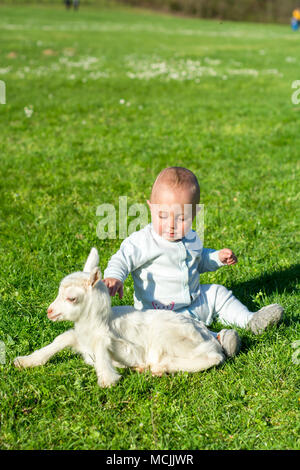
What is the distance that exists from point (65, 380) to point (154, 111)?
9362mm

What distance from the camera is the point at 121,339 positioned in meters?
3.30

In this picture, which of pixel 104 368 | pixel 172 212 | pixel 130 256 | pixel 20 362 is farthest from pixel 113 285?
pixel 20 362

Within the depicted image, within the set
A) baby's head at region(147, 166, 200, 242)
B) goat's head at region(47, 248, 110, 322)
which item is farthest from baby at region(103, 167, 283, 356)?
goat's head at region(47, 248, 110, 322)

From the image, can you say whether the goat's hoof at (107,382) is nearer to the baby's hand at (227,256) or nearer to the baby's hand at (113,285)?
the baby's hand at (113,285)

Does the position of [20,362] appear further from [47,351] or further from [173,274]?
[173,274]

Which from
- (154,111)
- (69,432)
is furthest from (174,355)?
(154,111)

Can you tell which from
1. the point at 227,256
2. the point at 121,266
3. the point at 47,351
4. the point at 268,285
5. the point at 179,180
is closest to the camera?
the point at 47,351

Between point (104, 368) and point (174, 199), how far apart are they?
4.21 feet

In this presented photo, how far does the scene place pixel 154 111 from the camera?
11.8m

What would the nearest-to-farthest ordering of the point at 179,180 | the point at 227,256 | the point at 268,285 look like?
the point at 179,180, the point at 227,256, the point at 268,285

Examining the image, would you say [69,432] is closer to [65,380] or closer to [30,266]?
[65,380]

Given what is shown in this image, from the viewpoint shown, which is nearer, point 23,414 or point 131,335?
point 23,414

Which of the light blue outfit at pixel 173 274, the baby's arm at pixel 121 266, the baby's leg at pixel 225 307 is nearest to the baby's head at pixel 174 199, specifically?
the light blue outfit at pixel 173 274

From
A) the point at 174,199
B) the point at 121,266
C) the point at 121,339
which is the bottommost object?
the point at 121,339
